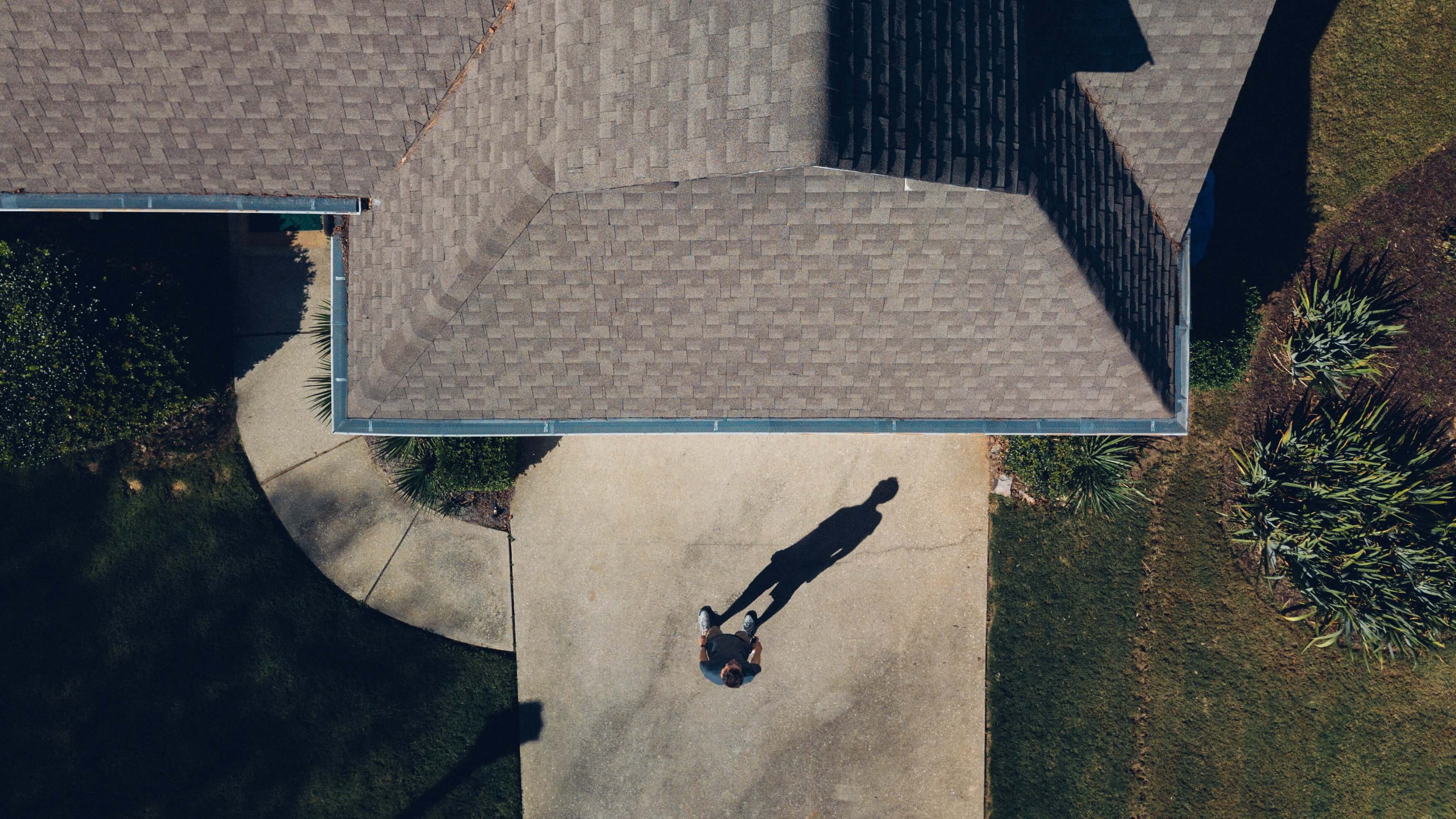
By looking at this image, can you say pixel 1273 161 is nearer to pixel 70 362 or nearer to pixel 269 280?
pixel 269 280

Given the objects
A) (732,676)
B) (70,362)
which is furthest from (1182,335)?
(70,362)

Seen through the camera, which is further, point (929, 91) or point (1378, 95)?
point (1378, 95)

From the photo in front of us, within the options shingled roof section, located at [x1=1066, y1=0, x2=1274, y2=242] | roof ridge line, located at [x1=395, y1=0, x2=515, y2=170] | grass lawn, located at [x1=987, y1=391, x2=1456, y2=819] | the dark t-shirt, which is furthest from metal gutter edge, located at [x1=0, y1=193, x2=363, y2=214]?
grass lawn, located at [x1=987, y1=391, x2=1456, y2=819]

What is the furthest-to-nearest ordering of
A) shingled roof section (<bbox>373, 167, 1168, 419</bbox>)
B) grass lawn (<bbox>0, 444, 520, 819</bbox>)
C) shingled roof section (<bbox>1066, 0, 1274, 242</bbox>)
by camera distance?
grass lawn (<bbox>0, 444, 520, 819</bbox>)
shingled roof section (<bbox>1066, 0, 1274, 242</bbox>)
shingled roof section (<bbox>373, 167, 1168, 419</bbox>)

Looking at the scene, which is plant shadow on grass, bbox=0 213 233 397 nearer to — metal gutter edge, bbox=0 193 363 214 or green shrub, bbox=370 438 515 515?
metal gutter edge, bbox=0 193 363 214

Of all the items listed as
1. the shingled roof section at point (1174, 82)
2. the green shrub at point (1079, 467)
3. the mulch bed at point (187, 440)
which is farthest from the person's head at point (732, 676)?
the mulch bed at point (187, 440)

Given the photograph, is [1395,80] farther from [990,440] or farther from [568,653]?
[568,653]
